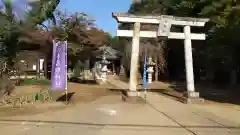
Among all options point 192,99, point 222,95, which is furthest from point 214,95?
point 192,99

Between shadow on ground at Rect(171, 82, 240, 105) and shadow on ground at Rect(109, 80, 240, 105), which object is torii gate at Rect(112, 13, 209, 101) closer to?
shadow on ground at Rect(109, 80, 240, 105)

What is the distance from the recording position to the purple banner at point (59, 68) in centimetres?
1666

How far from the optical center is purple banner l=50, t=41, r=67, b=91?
16.7 m

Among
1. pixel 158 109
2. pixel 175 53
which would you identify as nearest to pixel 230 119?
pixel 158 109

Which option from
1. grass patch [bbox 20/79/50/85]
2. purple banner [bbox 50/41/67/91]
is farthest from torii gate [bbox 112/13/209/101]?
grass patch [bbox 20/79/50/85]

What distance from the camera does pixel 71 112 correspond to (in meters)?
13.9

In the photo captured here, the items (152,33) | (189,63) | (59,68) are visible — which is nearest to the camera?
(59,68)

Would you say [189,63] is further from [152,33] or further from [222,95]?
[222,95]

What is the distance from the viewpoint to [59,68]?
16.8 m

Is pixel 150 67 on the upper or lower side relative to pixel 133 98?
upper

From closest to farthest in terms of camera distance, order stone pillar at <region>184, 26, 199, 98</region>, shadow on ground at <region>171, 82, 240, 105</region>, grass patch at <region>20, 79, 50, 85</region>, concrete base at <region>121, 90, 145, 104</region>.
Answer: concrete base at <region>121, 90, 145, 104</region> < stone pillar at <region>184, 26, 199, 98</region> < shadow on ground at <region>171, 82, 240, 105</region> < grass patch at <region>20, 79, 50, 85</region>

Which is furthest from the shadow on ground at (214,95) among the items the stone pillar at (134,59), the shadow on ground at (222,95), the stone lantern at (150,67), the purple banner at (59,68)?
the stone lantern at (150,67)

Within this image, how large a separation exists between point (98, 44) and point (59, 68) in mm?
13571

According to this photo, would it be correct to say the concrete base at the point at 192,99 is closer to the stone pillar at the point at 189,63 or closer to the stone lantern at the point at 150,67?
the stone pillar at the point at 189,63
